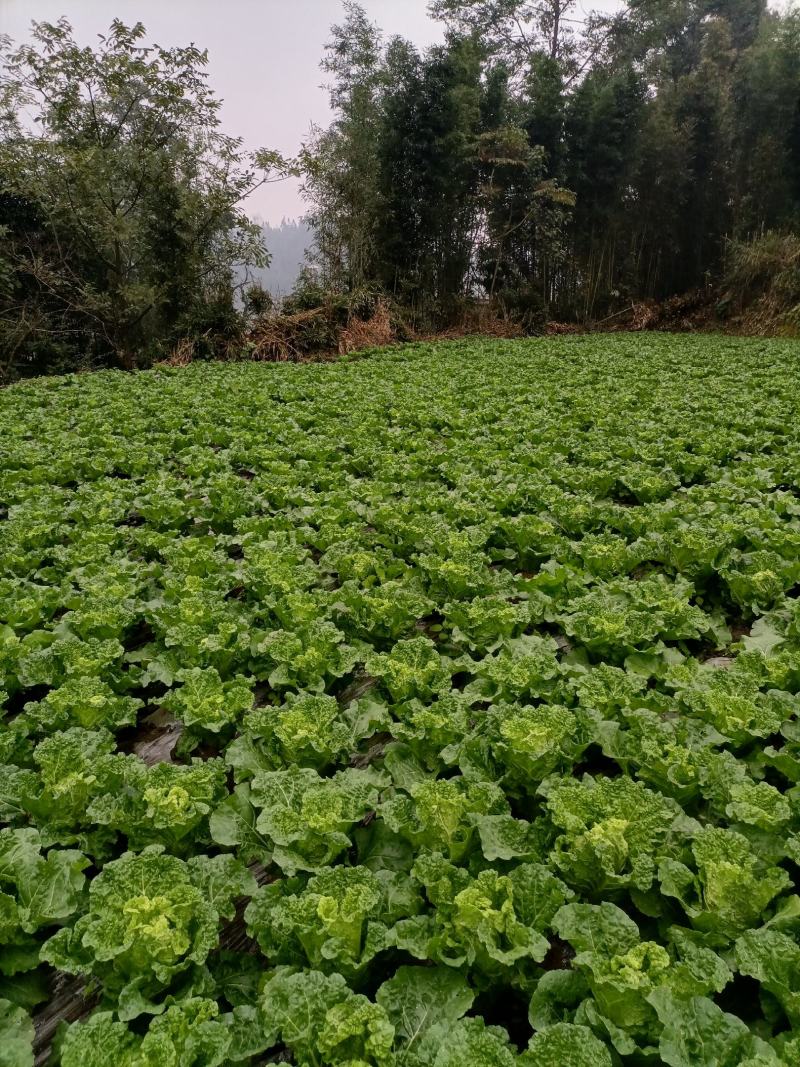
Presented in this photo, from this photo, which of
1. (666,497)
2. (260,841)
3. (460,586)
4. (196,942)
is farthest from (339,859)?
(666,497)

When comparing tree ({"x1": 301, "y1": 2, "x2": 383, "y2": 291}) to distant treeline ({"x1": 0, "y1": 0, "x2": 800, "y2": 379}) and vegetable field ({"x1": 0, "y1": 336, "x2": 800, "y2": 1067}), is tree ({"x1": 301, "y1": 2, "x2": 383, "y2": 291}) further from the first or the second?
vegetable field ({"x1": 0, "y1": 336, "x2": 800, "y2": 1067})

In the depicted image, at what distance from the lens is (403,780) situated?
2.23 metres

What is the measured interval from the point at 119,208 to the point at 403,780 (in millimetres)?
16550

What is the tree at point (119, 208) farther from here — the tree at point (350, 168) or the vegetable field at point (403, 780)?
the vegetable field at point (403, 780)

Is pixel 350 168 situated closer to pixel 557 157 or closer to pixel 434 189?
pixel 434 189

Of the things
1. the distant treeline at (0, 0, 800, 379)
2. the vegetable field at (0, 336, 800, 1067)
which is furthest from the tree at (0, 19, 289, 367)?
the vegetable field at (0, 336, 800, 1067)

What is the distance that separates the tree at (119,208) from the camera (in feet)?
44.2

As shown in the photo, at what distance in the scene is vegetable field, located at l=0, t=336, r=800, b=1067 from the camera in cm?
147

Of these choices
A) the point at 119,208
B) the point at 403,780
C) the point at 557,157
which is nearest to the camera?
the point at 403,780

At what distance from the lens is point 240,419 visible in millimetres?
7500

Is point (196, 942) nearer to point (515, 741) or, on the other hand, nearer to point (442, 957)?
point (442, 957)

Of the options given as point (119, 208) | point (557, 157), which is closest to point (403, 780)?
point (119, 208)

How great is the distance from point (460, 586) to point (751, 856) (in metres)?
1.90

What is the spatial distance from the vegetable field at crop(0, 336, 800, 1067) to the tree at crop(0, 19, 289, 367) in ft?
39.1
